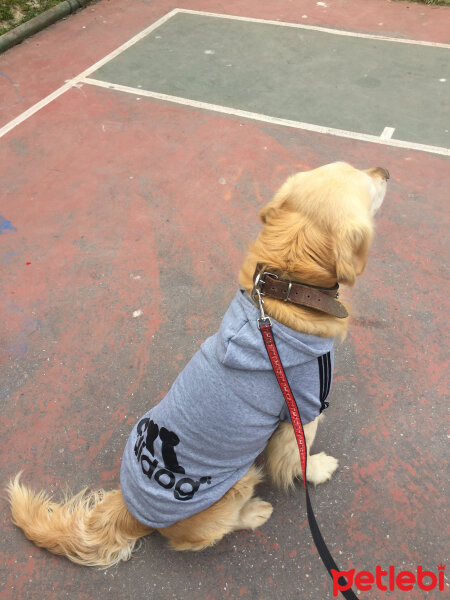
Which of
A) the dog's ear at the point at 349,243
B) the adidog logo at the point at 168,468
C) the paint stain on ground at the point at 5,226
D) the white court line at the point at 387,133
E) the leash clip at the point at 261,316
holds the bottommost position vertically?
the adidog logo at the point at 168,468

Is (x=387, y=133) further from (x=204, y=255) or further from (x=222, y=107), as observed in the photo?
(x=204, y=255)

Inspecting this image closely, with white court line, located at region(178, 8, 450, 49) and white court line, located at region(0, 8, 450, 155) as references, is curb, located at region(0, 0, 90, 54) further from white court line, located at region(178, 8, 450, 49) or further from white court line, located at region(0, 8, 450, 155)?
white court line, located at region(178, 8, 450, 49)

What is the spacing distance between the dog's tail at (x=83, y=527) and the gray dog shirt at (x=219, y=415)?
6.0 inches

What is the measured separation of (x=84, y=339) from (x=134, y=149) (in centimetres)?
234

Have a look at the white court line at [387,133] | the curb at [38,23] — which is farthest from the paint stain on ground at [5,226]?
the curb at [38,23]

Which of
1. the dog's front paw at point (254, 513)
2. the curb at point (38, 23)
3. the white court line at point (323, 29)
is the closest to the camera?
the dog's front paw at point (254, 513)

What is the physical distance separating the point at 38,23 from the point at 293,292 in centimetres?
713

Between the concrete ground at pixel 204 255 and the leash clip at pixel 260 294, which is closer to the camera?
the leash clip at pixel 260 294

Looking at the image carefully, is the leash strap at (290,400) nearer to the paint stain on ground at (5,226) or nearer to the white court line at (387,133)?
the paint stain on ground at (5,226)

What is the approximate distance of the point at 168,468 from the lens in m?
1.85

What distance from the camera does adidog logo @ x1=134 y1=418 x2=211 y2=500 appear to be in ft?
6.04

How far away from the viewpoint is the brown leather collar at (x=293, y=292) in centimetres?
168

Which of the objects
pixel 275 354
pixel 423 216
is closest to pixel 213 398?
pixel 275 354

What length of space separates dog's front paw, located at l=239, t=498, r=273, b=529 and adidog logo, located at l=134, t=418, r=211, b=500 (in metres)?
0.46
